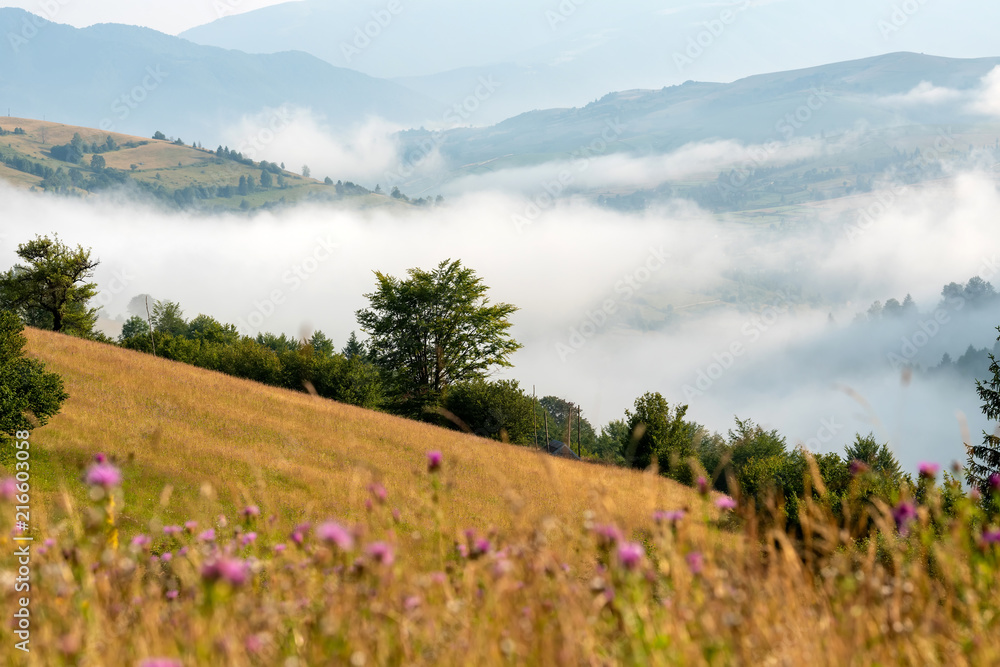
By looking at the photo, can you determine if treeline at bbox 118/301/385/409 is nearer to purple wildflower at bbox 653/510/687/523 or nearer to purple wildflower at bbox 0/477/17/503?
purple wildflower at bbox 0/477/17/503

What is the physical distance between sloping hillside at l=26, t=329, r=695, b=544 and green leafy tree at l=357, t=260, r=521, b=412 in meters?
17.5

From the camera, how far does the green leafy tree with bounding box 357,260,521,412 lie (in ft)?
174

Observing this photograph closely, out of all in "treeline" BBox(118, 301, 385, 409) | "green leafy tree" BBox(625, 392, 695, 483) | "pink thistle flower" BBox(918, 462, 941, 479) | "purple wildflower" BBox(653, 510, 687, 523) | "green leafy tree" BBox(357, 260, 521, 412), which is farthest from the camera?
"treeline" BBox(118, 301, 385, 409)

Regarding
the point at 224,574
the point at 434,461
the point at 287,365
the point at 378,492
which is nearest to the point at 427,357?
the point at 287,365

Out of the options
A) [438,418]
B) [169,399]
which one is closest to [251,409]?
[169,399]

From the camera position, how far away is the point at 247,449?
19.2 metres

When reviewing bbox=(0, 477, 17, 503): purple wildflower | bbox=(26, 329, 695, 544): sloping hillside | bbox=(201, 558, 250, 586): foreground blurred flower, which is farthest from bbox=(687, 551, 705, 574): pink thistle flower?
bbox=(26, 329, 695, 544): sloping hillside

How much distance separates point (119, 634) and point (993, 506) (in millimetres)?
19499

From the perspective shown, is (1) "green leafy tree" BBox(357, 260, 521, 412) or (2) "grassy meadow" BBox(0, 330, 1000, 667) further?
(1) "green leafy tree" BBox(357, 260, 521, 412)

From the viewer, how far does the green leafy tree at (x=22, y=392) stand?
60.6ft

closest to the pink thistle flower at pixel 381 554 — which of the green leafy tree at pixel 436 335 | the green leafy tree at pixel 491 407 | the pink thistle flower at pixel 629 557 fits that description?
the pink thistle flower at pixel 629 557

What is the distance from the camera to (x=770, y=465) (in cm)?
5656

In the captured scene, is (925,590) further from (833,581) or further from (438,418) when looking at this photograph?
(438,418)

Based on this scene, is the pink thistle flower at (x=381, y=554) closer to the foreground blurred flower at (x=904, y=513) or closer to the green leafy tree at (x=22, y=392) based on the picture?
the foreground blurred flower at (x=904, y=513)
